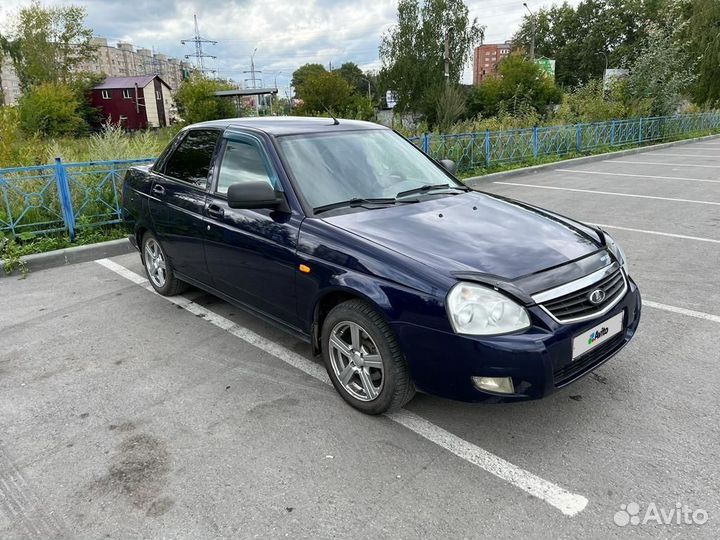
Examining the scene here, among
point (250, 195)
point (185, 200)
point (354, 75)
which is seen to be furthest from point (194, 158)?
point (354, 75)

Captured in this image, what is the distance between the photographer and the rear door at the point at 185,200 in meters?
4.14

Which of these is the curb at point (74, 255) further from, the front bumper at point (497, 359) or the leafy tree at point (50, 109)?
the leafy tree at point (50, 109)

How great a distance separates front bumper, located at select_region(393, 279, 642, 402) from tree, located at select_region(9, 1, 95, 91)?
63.4m

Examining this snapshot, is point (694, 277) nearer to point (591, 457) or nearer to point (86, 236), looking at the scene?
point (591, 457)

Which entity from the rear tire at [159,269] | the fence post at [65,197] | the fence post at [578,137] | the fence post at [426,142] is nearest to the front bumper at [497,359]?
the rear tire at [159,269]

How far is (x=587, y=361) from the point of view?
2.77 metres

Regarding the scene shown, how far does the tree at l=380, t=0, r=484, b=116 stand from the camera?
142 feet

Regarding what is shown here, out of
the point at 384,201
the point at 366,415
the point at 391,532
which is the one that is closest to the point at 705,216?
the point at 384,201

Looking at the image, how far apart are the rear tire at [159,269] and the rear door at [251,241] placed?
99 cm

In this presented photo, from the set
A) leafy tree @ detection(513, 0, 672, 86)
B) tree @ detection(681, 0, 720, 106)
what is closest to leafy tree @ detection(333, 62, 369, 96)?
leafy tree @ detection(513, 0, 672, 86)

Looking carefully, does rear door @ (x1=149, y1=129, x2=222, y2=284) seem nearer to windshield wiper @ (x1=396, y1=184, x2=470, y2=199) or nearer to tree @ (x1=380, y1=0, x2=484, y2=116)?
windshield wiper @ (x1=396, y1=184, x2=470, y2=199)

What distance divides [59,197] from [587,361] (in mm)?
6607

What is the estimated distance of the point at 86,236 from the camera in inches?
273

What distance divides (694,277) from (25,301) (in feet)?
22.2
